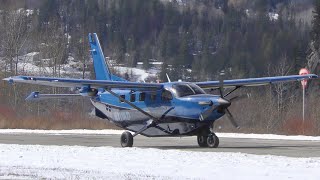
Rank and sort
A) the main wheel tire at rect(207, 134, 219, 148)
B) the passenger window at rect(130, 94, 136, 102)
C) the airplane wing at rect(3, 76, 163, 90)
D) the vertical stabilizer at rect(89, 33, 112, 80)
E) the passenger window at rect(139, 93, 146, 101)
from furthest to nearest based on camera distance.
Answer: the vertical stabilizer at rect(89, 33, 112, 80) → the passenger window at rect(130, 94, 136, 102) → the passenger window at rect(139, 93, 146, 101) → the airplane wing at rect(3, 76, 163, 90) → the main wheel tire at rect(207, 134, 219, 148)

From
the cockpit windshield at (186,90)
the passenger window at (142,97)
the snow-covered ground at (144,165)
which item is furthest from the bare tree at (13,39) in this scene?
the snow-covered ground at (144,165)

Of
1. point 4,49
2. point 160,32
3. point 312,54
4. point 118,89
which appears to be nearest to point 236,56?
point 312,54

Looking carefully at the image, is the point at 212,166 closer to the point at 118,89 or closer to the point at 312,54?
the point at 118,89

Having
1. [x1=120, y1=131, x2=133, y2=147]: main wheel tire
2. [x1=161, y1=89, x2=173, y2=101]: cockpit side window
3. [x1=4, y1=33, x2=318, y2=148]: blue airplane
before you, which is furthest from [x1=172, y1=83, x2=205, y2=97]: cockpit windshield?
[x1=120, y1=131, x2=133, y2=147]: main wheel tire

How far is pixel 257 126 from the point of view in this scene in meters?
47.3

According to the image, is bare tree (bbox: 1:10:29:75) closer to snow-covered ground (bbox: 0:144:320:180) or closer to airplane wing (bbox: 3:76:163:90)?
airplane wing (bbox: 3:76:163:90)

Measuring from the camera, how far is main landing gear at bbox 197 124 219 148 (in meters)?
27.3

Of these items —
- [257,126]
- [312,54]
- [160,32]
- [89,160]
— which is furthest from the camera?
[160,32]

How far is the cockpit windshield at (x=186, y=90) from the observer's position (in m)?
27.4

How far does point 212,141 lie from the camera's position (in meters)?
27.4

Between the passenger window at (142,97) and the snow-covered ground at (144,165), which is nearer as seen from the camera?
the snow-covered ground at (144,165)

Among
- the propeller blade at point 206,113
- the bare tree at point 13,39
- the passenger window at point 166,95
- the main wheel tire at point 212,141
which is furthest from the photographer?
the bare tree at point 13,39

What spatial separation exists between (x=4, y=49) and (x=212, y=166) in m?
62.8

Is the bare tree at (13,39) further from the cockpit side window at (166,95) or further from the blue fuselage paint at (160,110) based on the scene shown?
the cockpit side window at (166,95)
